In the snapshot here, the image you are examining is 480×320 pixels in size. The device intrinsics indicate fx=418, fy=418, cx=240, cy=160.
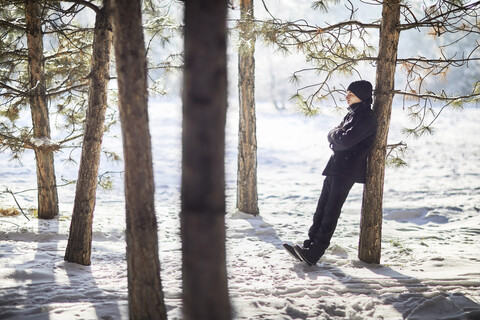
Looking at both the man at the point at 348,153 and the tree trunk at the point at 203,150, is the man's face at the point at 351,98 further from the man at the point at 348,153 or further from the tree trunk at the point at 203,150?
the tree trunk at the point at 203,150

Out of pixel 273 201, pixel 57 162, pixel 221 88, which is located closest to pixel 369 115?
pixel 221 88

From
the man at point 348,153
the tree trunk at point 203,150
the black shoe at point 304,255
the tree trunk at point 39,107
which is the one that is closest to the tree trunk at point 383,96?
the man at point 348,153

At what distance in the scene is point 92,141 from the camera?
4.55m

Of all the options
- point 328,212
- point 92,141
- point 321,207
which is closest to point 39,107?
point 92,141

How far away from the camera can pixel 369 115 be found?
14.3 ft

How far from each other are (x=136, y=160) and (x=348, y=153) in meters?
2.62

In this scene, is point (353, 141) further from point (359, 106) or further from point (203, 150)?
point (203, 150)

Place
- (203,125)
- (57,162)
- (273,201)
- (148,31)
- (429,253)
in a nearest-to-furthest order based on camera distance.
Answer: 1. (203,125)
2. (429,253)
3. (148,31)
4. (273,201)
5. (57,162)

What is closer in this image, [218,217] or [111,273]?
[218,217]

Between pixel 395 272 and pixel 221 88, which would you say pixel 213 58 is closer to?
pixel 221 88

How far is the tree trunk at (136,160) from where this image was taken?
252 centimetres

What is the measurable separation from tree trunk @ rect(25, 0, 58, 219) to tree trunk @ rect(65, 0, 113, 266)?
100 inches

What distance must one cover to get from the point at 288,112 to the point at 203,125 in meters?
29.7

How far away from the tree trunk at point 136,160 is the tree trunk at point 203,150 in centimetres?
56
